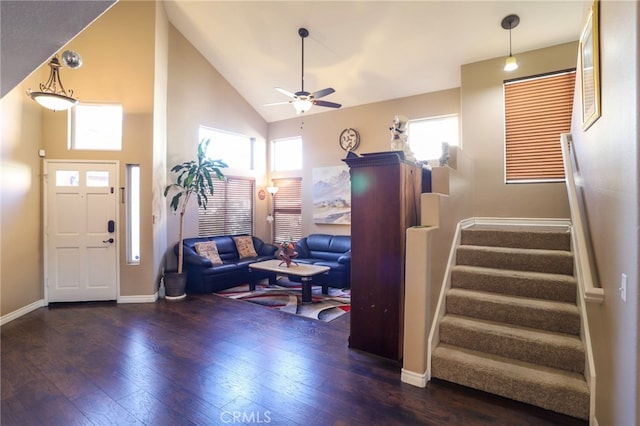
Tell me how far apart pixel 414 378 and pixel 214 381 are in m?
1.69

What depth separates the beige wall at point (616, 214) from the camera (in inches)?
56.7

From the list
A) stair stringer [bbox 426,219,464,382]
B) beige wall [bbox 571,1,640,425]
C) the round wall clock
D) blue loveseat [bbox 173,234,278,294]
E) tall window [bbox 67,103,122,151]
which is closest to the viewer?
beige wall [bbox 571,1,640,425]

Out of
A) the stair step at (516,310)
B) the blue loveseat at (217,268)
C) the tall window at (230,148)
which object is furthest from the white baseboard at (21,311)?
the stair step at (516,310)

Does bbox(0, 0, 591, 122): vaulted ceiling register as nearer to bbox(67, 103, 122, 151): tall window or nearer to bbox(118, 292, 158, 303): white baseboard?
bbox(67, 103, 122, 151): tall window

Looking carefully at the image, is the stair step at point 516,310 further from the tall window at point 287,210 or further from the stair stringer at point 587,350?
the tall window at point 287,210

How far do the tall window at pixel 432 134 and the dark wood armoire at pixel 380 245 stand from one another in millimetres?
2795

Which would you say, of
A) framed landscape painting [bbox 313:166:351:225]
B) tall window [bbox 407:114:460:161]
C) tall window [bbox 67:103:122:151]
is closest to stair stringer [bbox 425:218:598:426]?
tall window [bbox 407:114:460:161]

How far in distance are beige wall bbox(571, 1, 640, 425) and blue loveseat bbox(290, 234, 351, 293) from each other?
12.2 feet

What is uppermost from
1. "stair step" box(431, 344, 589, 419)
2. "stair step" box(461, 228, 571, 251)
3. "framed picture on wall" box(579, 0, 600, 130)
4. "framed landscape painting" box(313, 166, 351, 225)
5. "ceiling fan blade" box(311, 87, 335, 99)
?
"ceiling fan blade" box(311, 87, 335, 99)

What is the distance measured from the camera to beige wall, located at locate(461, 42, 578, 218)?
14.4 feet

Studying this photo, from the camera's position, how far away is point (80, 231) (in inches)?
188

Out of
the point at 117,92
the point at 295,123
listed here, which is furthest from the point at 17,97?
the point at 295,123

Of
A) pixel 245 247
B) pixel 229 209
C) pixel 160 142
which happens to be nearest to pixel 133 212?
pixel 160 142

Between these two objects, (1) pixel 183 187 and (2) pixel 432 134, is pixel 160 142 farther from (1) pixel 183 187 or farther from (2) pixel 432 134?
(2) pixel 432 134
